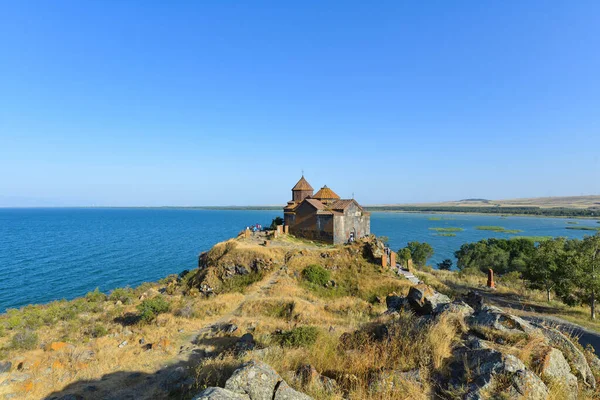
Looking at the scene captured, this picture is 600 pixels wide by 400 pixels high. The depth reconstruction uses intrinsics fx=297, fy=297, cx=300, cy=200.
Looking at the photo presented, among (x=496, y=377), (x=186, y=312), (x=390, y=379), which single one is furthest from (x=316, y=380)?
(x=186, y=312)

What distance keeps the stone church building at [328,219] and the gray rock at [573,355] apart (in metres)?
26.8

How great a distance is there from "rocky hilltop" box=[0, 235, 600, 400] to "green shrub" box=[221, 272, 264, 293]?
14 centimetres

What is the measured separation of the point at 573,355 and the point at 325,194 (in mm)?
33680

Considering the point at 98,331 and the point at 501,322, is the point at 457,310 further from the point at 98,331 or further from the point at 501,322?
the point at 98,331

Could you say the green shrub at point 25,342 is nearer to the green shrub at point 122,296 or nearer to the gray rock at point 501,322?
the green shrub at point 122,296

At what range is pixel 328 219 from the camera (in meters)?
33.9

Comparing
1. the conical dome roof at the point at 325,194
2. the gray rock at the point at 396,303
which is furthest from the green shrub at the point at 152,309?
the conical dome roof at the point at 325,194

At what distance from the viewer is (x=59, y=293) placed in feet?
126

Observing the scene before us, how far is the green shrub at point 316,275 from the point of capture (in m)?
26.5

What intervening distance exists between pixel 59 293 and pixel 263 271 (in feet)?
99.3

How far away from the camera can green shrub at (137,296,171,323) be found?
20.4m

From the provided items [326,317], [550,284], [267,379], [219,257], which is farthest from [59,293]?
[550,284]

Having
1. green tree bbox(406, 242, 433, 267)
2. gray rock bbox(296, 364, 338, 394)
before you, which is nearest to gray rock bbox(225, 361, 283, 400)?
gray rock bbox(296, 364, 338, 394)

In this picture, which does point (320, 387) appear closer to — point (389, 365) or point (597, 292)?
point (389, 365)
